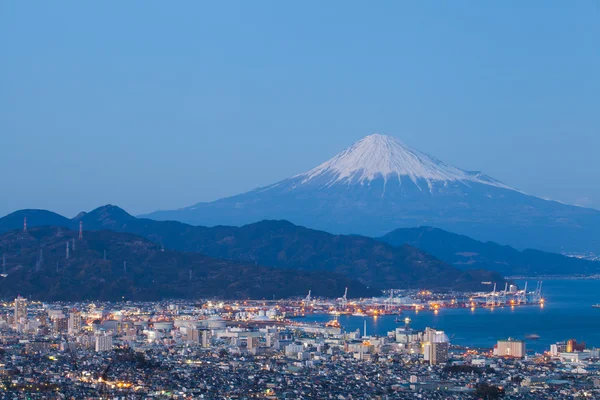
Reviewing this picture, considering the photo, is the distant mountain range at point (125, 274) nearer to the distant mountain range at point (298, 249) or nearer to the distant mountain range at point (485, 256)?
the distant mountain range at point (298, 249)

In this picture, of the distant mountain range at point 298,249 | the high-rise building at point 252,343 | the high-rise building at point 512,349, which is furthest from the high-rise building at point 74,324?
the distant mountain range at point 298,249

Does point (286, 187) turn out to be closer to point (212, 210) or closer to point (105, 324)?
point (212, 210)

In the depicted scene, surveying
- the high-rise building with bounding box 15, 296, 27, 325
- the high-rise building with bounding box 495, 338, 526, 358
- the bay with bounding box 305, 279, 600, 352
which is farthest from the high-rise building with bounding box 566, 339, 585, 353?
the high-rise building with bounding box 15, 296, 27, 325

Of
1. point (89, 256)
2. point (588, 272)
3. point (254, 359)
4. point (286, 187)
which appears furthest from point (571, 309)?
point (286, 187)

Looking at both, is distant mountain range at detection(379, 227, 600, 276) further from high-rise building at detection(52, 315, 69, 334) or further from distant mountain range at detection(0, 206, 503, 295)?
high-rise building at detection(52, 315, 69, 334)

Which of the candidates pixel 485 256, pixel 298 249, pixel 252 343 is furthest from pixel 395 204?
pixel 252 343

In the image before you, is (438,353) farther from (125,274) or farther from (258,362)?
(125,274)
